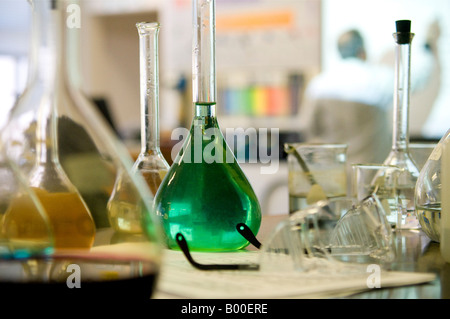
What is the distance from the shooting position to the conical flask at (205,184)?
1.94 feet

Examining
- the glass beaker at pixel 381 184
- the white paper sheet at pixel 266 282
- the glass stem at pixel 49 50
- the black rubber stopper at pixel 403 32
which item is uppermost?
the black rubber stopper at pixel 403 32

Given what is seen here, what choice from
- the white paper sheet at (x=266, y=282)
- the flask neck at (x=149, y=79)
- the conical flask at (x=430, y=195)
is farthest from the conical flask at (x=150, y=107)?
the conical flask at (x=430, y=195)

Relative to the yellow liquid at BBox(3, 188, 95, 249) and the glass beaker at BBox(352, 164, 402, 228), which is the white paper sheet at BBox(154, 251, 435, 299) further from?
the glass beaker at BBox(352, 164, 402, 228)

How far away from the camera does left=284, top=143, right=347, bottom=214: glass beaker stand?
2.86 feet

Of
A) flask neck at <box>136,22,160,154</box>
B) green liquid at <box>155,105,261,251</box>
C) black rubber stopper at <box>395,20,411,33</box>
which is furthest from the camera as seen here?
black rubber stopper at <box>395,20,411,33</box>

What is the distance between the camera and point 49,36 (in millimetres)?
397

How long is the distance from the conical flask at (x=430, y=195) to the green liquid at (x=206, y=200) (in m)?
0.20

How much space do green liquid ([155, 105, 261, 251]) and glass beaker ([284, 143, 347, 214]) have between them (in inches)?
10.1

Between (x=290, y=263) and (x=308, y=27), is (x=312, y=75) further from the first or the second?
(x=290, y=263)

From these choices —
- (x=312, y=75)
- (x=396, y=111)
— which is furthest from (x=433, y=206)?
(x=312, y=75)

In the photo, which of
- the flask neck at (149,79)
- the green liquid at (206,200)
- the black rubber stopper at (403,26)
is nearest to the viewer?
the green liquid at (206,200)

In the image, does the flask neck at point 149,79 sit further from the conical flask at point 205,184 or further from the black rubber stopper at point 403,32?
the black rubber stopper at point 403,32

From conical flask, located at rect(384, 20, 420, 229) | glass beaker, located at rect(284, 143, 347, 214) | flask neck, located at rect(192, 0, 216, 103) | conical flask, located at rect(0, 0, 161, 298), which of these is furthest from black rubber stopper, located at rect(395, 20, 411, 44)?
conical flask, located at rect(0, 0, 161, 298)
